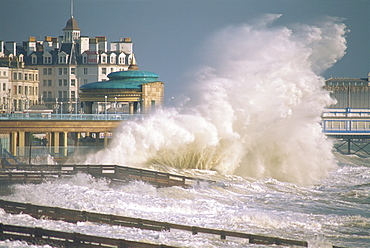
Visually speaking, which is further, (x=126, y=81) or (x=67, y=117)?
(x=126, y=81)

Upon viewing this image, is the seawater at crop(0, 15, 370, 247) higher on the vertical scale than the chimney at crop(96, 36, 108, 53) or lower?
lower

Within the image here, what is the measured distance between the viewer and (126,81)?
225 feet

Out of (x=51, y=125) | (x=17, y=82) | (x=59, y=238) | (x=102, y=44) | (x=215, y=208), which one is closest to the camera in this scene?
(x=59, y=238)

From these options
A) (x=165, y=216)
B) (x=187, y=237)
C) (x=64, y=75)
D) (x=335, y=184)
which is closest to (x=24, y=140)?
(x=335, y=184)

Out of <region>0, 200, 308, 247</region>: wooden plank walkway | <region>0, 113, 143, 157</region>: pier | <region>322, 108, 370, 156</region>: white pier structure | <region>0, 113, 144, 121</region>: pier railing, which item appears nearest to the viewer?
<region>0, 200, 308, 247</region>: wooden plank walkway

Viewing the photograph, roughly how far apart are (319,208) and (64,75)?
71.0 metres

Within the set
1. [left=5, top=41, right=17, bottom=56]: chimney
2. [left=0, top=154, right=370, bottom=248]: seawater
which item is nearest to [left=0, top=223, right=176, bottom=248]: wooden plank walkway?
[left=0, top=154, right=370, bottom=248]: seawater

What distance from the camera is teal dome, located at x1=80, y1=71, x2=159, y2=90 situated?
66562 mm

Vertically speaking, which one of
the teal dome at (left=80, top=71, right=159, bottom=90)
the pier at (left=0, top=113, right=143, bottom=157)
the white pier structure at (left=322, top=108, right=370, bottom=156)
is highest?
the teal dome at (left=80, top=71, right=159, bottom=90)

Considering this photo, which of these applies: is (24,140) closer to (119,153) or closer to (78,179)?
(119,153)

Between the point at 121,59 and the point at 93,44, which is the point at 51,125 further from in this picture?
the point at 93,44

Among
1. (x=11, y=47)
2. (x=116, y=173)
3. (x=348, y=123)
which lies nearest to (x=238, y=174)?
(x=116, y=173)

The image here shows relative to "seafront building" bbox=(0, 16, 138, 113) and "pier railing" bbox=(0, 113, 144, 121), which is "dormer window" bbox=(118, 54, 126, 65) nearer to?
"seafront building" bbox=(0, 16, 138, 113)

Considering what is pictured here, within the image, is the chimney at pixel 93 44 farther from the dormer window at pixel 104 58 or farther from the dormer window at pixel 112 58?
the dormer window at pixel 112 58
